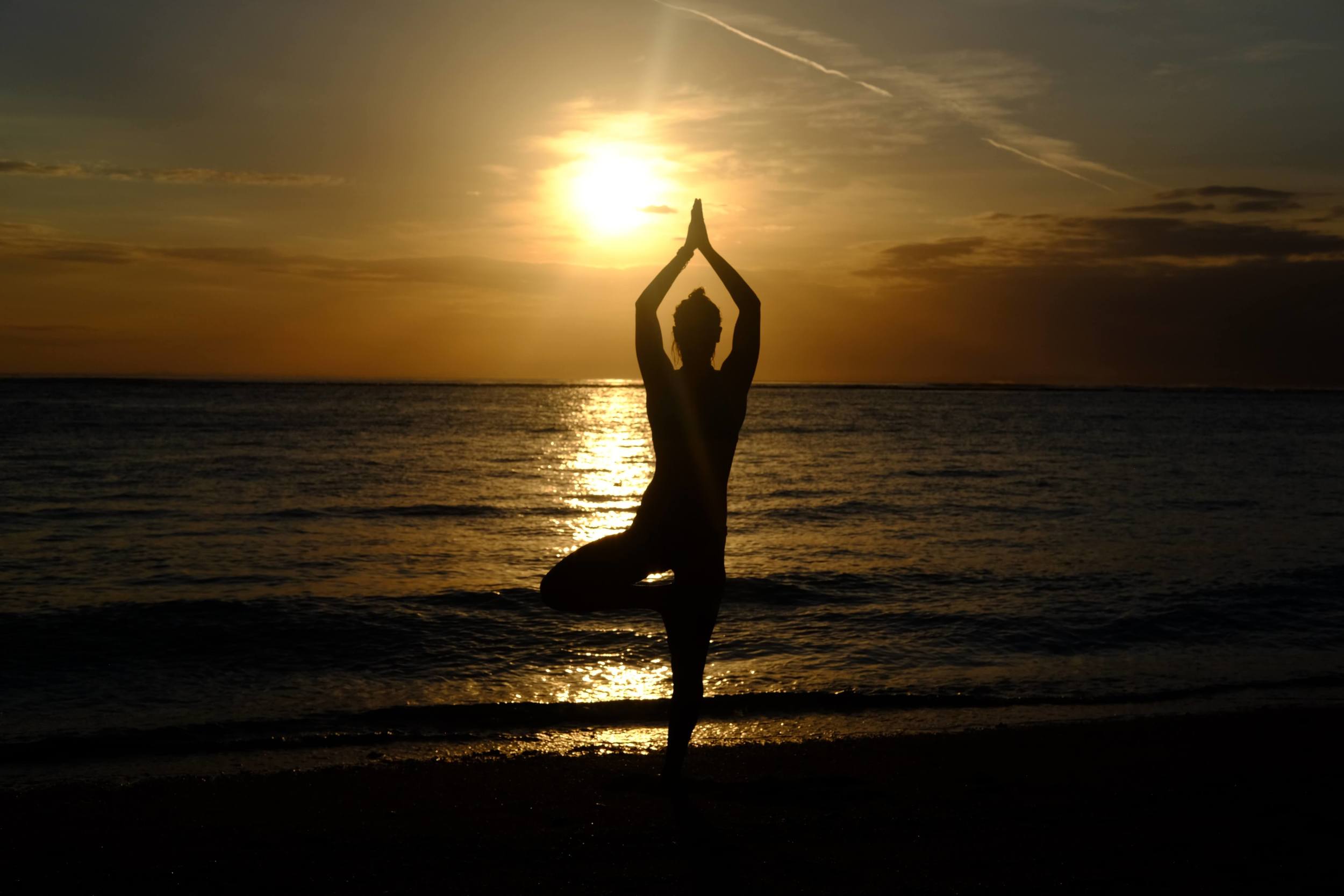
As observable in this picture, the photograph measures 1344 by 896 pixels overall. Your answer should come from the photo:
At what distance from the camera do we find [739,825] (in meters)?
5.12

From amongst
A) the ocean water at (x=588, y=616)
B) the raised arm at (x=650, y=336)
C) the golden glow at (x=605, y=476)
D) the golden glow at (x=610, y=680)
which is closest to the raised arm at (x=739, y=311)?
the raised arm at (x=650, y=336)

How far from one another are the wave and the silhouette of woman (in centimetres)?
343

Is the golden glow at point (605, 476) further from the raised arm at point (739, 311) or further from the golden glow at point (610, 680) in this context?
the raised arm at point (739, 311)

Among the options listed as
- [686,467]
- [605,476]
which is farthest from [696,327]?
[605,476]

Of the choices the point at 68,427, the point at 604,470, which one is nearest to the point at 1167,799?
the point at 604,470

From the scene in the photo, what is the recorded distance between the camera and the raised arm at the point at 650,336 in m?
4.80

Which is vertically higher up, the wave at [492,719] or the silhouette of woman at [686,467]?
the silhouette of woman at [686,467]

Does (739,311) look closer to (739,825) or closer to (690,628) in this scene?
(690,628)

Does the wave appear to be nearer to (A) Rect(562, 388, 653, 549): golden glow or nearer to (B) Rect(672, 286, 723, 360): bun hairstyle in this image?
(A) Rect(562, 388, 653, 549): golden glow

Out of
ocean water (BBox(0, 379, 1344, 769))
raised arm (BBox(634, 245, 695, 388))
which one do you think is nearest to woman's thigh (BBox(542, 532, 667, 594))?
raised arm (BBox(634, 245, 695, 388))

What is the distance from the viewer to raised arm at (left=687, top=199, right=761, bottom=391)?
4.97 metres

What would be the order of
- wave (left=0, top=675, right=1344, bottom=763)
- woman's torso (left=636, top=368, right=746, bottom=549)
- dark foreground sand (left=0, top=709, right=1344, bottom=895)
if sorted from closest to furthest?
dark foreground sand (left=0, top=709, right=1344, bottom=895), woman's torso (left=636, top=368, right=746, bottom=549), wave (left=0, top=675, right=1344, bottom=763)

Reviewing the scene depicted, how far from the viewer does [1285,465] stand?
128 feet

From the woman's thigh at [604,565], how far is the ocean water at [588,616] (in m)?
3.10
